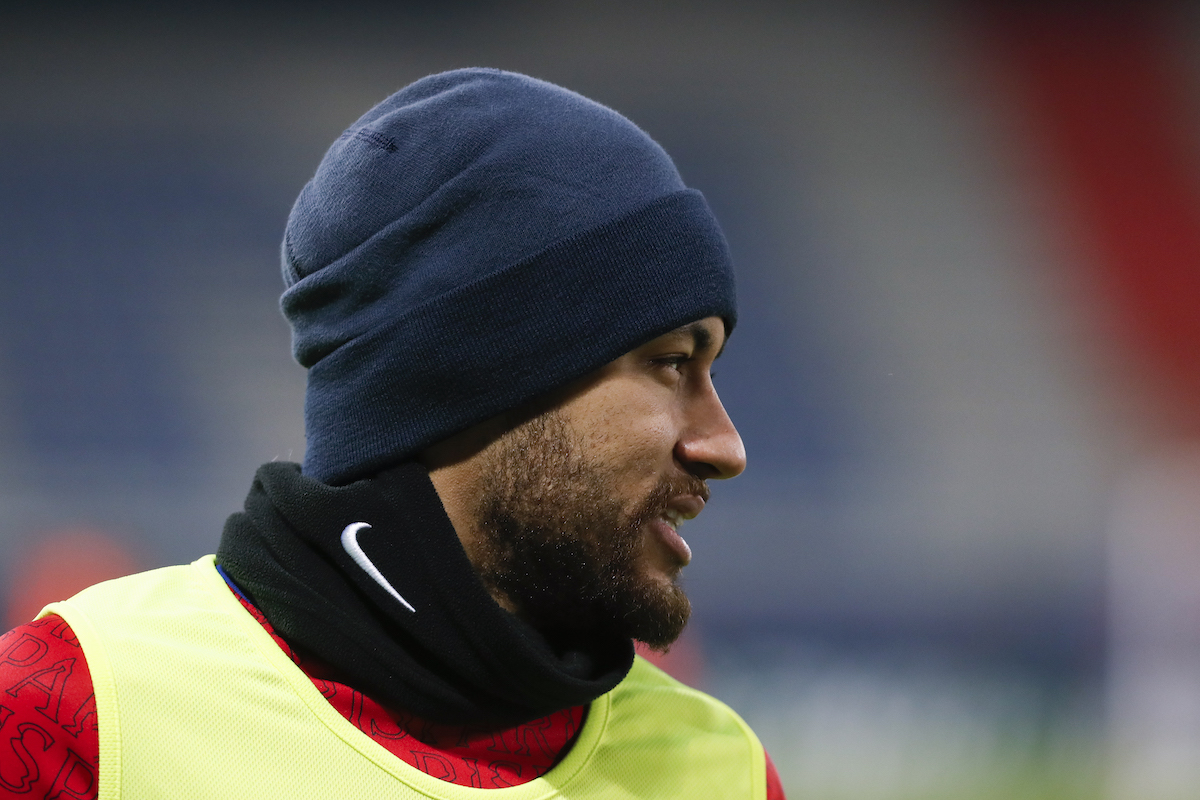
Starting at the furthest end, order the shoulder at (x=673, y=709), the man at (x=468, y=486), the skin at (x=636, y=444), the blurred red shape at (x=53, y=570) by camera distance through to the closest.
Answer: the blurred red shape at (x=53, y=570)
the shoulder at (x=673, y=709)
the skin at (x=636, y=444)
the man at (x=468, y=486)

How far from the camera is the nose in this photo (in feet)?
3.34

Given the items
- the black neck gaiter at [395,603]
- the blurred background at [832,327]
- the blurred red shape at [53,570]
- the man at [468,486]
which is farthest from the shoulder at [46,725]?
the blurred red shape at [53,570]

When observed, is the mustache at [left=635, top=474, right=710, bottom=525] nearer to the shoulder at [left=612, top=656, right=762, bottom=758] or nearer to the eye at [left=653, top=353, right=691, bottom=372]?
the eye at [left=653, top=353, right=691, bottom=372]

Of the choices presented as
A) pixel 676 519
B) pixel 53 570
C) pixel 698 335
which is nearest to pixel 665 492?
pixel 676 519

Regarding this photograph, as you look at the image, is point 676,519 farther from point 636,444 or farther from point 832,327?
point 832,327

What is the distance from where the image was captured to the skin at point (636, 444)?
3.23 feet

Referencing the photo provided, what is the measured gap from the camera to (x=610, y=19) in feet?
14.0

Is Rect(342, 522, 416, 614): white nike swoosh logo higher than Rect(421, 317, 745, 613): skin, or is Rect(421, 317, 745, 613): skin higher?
Rect(421, 317, 745, 613): skin

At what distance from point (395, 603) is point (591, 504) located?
202 millimetres

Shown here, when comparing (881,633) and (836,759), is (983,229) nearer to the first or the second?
(881,633)

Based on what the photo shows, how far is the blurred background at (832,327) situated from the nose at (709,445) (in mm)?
2355

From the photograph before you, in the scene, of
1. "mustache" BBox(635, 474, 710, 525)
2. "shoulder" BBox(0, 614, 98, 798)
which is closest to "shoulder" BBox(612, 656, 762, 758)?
"mustache" BBox(635, 474, 710, 525)

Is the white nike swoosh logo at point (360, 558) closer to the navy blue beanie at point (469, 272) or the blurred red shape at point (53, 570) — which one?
the navy blue beanie at point (469, 272)

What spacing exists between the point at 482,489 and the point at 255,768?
307mm
